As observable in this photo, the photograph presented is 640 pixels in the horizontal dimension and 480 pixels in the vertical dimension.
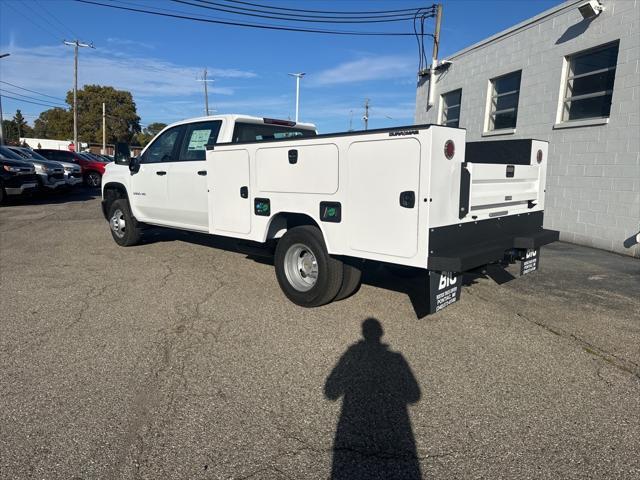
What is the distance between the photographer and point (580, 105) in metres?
9.56

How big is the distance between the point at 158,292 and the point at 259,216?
1.63m

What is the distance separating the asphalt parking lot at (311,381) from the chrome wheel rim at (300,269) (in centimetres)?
28

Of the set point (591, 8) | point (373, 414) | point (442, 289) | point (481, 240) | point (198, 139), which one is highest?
point (591, 8)

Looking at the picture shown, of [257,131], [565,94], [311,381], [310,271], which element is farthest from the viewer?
[565,94]

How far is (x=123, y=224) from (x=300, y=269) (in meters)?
4.50

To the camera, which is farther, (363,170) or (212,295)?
(212,295)

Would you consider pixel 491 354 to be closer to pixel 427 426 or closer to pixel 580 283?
pixel 427 426

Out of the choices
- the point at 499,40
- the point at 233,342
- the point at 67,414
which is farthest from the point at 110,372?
the point at 499,40

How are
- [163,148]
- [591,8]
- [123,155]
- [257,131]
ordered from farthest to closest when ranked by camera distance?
[591,8] → [123,155] → [163,148] → [257,131]

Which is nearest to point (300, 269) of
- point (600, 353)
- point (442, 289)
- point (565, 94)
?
point (442, 289)

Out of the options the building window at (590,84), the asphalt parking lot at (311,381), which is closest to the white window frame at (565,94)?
the building window at (590,84)

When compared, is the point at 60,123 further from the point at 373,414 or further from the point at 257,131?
the point at 373,414

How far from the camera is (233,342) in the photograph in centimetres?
413

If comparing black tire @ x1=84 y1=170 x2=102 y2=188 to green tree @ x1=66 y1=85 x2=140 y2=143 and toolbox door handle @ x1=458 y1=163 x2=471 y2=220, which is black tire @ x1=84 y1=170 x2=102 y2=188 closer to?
toolbox door handle @ x1=458 y1=163 x2=471 y2=220
